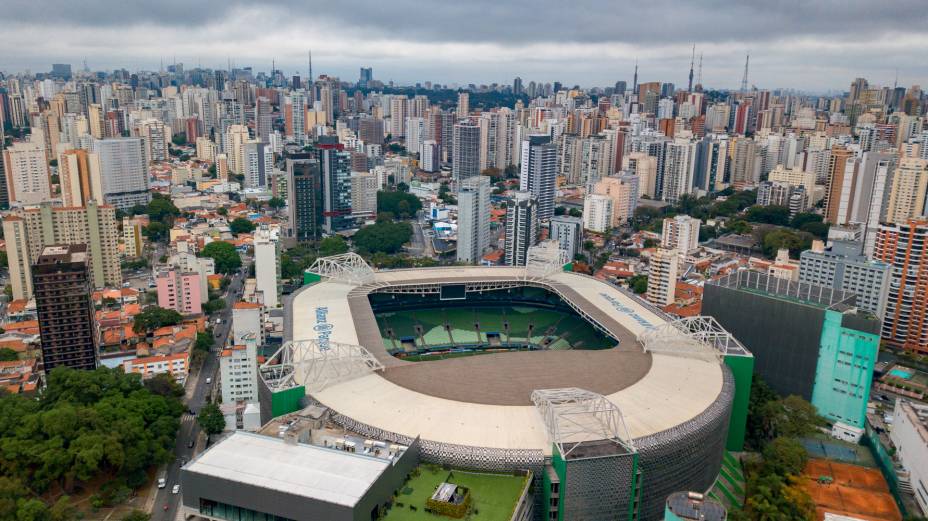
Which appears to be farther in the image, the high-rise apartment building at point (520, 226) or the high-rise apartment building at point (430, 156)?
the high-rise apartment building at point (430, 156)

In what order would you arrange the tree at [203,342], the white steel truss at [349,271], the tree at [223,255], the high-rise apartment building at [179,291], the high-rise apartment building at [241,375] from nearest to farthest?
the high-rise apartment building at [241,375], the white steel truss at [349,271], the tree at [203,342], the high-rise apartment building at [179,291], the tree at [223,255]

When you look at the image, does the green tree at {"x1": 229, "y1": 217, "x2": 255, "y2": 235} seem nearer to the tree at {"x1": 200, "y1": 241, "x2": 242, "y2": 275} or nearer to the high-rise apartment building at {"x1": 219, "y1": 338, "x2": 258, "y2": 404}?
the tree at {"x1": 200, "y1": 241, "x2": 242, "y2": 275}

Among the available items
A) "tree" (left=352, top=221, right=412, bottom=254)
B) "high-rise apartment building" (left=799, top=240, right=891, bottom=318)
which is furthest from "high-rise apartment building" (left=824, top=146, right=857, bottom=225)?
"tree" (left=352, top=221, right=412, bottom=254)

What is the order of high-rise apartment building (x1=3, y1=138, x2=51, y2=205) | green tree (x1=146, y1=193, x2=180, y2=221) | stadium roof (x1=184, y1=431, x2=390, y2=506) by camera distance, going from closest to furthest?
1. stadium roof (x1=184, y1=431, x2=390, y2=506)
2. high-rise apartment building (x1=3, y1=138, x2=51, y2=205)
3. green tree (x1=146, y1=193, x2=180, y2=221)

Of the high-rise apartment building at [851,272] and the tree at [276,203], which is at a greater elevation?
the high-rise apartment building at [851,272]

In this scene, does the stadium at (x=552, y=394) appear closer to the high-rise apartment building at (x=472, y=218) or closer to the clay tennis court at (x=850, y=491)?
the clay tennis court at (x=850, y=491)

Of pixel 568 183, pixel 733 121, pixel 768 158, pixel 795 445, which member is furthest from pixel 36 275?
pixel 733 121

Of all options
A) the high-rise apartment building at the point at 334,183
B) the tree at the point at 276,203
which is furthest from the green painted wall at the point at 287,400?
the tree at the point at 276,203
